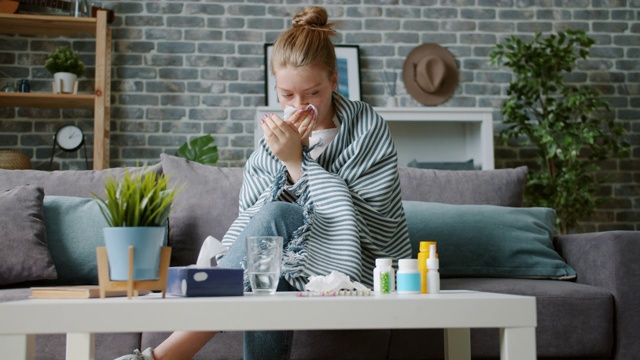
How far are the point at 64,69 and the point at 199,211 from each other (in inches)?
78.4

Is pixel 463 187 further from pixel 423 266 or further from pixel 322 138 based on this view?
pixel 423 266

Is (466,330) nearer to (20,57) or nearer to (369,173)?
(369,173)

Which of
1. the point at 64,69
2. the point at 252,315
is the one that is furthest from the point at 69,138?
the point at 252,315

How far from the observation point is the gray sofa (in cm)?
195

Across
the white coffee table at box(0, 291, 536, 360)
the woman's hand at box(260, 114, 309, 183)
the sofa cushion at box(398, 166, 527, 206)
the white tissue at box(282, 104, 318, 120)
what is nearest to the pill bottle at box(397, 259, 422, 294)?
the white coffee table at box(0, 291, 536, 360)

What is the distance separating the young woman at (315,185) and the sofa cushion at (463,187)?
1.83 ft

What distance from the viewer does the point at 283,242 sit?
1.67 metres

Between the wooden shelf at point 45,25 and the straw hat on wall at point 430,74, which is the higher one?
the wooden shelf at point 45,25

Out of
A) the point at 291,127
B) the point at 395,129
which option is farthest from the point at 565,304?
the point at 395,129

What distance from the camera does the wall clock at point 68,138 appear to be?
411 centimetres

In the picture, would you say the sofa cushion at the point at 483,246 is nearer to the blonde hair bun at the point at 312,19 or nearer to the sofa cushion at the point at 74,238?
the blonde hair bun at the point at 312,19

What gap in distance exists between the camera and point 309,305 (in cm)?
108

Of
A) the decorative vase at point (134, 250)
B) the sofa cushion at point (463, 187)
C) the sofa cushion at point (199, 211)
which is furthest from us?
the sofa cushion at point (463, 187)

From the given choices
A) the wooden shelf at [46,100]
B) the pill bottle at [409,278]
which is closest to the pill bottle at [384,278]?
the pill bottle at [409,278]
